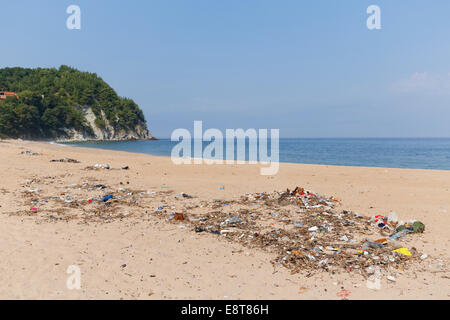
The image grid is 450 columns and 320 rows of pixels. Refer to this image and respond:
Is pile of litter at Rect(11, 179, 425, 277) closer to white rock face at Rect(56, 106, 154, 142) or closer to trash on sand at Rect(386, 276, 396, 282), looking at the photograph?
trash on sand at Rect(386, 276, 396, 282)

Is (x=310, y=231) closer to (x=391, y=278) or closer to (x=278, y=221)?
(x=278, y=221)

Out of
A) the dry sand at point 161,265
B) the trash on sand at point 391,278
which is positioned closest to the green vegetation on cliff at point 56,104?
the dry sand at point 161,265

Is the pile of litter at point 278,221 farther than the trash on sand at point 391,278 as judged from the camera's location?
Yes

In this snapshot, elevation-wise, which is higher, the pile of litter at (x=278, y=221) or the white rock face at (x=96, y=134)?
the white rock face at (x=96, y=134)

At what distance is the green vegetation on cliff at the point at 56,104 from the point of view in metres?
63.0

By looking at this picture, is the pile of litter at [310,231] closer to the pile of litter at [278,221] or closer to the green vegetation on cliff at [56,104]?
the pile of litter at [278,221]

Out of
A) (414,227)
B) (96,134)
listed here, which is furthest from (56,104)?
(414,227)

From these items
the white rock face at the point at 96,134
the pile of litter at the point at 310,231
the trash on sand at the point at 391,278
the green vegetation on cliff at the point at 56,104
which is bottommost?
the trash on sand at the point at 391,278

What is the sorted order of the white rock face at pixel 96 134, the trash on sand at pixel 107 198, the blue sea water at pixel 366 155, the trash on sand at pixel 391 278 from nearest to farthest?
the trash on sand at pixel 391 278 → the trash on sand at pixel 107 198 → the blue sea water at pixel 366 155 → the white rock face at pixel 96 134

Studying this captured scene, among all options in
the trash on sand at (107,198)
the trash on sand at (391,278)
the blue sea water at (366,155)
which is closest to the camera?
the trash on sand at (391,278)

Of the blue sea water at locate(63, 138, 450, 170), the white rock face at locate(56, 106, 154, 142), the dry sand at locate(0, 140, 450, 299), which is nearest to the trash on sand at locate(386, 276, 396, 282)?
the dry sand at locate(0, 140, 450, 299)

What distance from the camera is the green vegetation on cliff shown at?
6300cm
